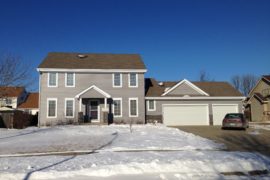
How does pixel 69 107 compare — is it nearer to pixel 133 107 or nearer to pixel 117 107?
pixel 117 107

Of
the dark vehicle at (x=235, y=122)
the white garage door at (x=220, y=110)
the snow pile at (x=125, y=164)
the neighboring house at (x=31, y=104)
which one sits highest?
the neighboring house at (x=31, y=104)

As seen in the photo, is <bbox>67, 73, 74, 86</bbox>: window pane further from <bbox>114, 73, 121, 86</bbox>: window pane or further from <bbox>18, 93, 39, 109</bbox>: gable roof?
<bbox>18, 93, 39, 109</bbox>: gable roof

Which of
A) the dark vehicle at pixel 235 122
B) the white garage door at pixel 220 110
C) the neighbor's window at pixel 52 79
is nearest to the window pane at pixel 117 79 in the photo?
the neighbor's window at pixel 52 79

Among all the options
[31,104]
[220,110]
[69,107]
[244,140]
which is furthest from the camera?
[31,104]

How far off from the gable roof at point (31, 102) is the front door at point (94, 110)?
23.3 metres

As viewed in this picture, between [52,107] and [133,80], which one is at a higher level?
[133,80]

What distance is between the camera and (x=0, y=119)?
22.5 metres

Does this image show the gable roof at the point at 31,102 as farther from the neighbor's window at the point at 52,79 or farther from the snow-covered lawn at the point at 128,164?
the snow-covered lawn at the point at 128,164

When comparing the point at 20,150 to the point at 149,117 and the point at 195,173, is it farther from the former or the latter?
the point at 149,117

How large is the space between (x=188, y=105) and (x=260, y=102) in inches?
579

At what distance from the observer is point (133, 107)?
2647 centimetres

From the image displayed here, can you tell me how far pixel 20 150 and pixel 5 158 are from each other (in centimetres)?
174

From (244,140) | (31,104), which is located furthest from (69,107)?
(31,104)

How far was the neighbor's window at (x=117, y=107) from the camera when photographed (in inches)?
1030
